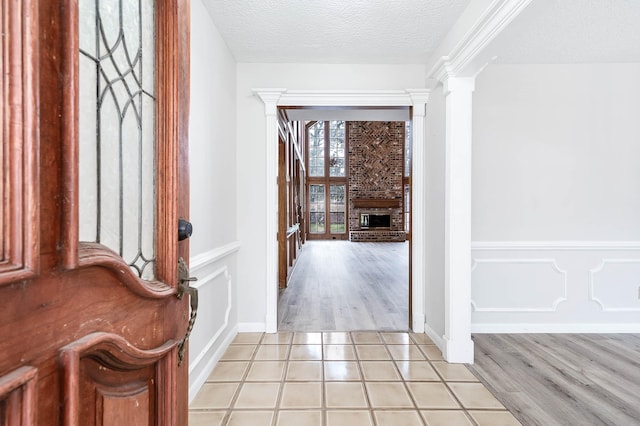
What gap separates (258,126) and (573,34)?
8.61ft

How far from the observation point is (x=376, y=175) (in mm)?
12727

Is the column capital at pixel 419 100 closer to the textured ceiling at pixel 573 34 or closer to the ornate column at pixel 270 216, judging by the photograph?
the textured ceiling at pixel 573 34

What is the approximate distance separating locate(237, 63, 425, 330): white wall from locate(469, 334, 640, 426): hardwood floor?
1.92 metres

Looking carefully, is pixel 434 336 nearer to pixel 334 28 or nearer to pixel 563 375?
pixel 563 375

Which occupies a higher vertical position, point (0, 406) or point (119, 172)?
point (119, 172)

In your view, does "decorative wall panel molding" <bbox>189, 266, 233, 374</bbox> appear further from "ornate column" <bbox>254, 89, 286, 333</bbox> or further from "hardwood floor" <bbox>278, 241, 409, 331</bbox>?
"hardwood floor" <bbox>278, 241, 409, 331</bbox>

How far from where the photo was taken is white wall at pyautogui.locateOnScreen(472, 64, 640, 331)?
10.3ft

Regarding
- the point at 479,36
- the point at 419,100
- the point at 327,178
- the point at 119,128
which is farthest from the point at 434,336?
the point at 327,178

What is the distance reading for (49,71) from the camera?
18.1 inches

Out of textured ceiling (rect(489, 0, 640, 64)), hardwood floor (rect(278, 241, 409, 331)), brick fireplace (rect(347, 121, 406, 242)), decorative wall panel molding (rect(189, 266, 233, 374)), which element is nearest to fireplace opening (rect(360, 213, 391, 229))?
brick fireplace (rect(347, 121, 406, 242))

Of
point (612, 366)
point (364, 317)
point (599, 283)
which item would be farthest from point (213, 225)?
point (599, 283)

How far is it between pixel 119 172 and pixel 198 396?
1850 millimetres

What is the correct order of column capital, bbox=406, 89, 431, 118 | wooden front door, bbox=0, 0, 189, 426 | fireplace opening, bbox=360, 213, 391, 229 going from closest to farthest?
wooden front door, bbox=0, 0, 189, 426 < column capital, bbox=406, 89, 431, 118 < fireplace opening, bbox=360, 213, 391, 229

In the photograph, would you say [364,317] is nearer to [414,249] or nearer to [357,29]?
[414,249]
